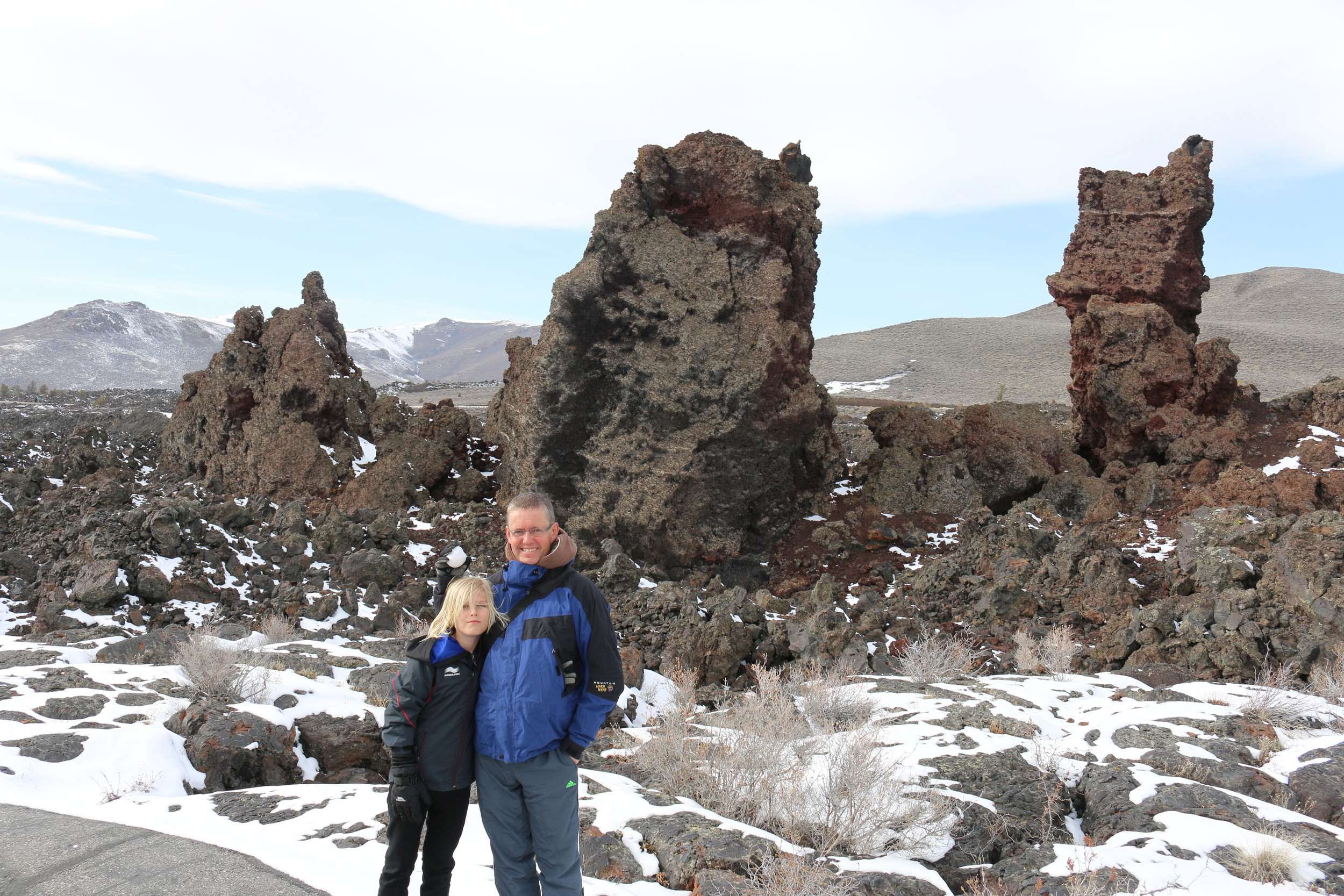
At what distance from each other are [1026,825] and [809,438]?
34.7 ft

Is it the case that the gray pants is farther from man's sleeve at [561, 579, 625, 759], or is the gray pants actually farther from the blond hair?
the blond hair

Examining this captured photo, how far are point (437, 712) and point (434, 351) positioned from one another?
191 m

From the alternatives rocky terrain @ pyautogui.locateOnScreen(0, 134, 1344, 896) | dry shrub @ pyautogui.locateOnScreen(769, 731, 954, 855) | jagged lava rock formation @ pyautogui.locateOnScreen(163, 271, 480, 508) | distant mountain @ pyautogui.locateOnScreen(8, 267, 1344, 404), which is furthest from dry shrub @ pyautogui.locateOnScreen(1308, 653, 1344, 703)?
distant mountain @ pyautogui.locateOnScreen(8, 267, 1344, 404)

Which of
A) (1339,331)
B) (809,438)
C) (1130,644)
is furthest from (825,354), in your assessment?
(1130,644)

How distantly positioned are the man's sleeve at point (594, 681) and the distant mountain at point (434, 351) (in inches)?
4182

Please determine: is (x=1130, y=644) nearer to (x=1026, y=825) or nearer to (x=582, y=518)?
(x=1026, y=825)

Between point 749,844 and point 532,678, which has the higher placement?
point 532,678

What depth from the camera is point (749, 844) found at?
4176mm

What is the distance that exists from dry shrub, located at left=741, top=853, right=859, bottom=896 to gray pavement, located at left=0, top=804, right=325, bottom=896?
1.99 meters

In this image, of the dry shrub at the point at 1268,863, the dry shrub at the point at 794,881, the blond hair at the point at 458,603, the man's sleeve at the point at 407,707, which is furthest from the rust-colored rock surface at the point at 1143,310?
Result: the man's sleeve at the point at 407,707

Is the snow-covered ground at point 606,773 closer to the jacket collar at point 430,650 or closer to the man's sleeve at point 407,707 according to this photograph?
the man's sleeve at point 407,707

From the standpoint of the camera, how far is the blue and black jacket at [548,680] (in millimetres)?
3094

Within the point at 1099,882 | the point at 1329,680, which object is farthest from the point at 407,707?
the point at 1329,680

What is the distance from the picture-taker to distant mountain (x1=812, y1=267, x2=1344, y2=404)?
47344 millimetres
